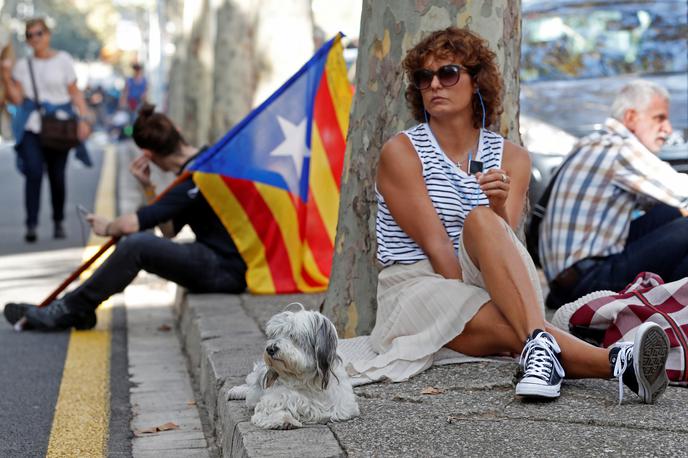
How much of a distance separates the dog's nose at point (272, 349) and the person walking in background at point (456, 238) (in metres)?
0.83

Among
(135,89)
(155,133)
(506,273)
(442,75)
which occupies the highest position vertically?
(442,75)

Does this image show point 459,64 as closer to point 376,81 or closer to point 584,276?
point 376,81

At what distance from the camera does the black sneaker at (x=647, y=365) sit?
14.4ft

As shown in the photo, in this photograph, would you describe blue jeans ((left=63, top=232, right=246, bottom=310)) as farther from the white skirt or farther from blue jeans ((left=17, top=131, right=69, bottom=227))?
blue jeans ((left=17, top=131, right=69, bottom=227))

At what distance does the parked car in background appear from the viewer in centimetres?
891

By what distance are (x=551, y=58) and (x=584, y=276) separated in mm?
3931

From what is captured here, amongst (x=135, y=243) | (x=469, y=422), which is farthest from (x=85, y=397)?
(x=469, y=422)

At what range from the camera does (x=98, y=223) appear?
7.18 metres

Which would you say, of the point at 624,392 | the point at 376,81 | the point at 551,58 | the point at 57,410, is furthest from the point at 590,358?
the point at 551,58

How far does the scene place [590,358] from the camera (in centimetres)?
473

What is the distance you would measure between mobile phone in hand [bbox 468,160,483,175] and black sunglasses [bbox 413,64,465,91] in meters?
0.33

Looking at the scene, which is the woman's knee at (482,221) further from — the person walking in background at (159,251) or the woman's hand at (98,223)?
the woman's hand at (98,223)

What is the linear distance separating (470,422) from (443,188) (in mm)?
1311

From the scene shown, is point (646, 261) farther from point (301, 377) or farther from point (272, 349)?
point (272, 349)
